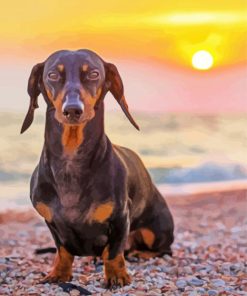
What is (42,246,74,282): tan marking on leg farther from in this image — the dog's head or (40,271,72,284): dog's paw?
the dog's head

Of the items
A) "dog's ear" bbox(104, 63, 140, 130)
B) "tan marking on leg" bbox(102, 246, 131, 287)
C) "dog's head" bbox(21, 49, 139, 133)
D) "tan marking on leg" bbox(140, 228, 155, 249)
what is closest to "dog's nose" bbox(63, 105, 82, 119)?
"dog's head" bbox(21, 49, 139, 133)

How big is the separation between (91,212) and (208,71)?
758mm

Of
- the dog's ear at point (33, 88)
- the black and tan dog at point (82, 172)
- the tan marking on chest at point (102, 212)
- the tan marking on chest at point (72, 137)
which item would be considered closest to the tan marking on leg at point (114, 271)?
the black and tan dog at point (82, 172)

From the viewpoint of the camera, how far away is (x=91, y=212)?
95.1 inches

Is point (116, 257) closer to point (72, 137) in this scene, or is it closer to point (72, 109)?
point (72, 137)

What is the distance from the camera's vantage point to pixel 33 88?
2408 mm

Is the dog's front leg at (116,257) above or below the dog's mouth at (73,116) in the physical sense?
below

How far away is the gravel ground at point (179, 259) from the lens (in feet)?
8.20

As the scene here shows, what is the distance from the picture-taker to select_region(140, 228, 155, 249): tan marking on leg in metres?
2.86

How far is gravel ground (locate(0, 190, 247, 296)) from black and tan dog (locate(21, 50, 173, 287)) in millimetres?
94

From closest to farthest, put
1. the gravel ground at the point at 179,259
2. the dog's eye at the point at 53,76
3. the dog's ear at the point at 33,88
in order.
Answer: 1. the dog's eye at the point at 53,76
2. the dog's ear at the point at 33,88
3. the gravel ground at the point at 179,259

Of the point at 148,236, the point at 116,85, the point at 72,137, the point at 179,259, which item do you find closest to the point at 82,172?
the point at 72,137

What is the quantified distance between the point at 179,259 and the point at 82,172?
65 centimetres

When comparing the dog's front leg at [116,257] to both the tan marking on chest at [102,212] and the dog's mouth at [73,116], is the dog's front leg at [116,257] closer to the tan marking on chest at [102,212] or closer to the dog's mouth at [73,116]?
the tan marking on chest at [102,212]
